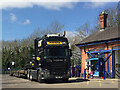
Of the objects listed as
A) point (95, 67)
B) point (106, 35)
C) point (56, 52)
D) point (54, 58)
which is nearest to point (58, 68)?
point (54, 58)

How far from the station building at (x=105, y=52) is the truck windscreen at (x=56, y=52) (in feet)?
22.5

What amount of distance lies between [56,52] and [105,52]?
9.38 meters

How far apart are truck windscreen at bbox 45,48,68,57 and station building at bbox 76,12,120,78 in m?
6.87

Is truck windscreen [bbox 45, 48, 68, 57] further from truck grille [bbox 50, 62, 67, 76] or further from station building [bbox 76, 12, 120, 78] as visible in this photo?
station building [bbox 76, 12, 120, 78]

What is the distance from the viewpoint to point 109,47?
28312 millimetres

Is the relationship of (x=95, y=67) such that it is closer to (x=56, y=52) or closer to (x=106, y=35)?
(x=106, y=35)

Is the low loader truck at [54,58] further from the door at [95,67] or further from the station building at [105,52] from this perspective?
the door at [95,67]

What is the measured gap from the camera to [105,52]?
28.9 meters

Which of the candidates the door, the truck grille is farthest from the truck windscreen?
the door

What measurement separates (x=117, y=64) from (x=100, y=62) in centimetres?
204

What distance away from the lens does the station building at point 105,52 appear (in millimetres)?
27781

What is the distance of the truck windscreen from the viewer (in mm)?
21252

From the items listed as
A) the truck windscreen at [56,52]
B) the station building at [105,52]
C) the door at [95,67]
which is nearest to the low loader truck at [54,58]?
the truck windscreen at [56,52]

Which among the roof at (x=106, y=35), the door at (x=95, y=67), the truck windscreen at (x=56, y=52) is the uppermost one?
the roof at (x=106, y=35)
